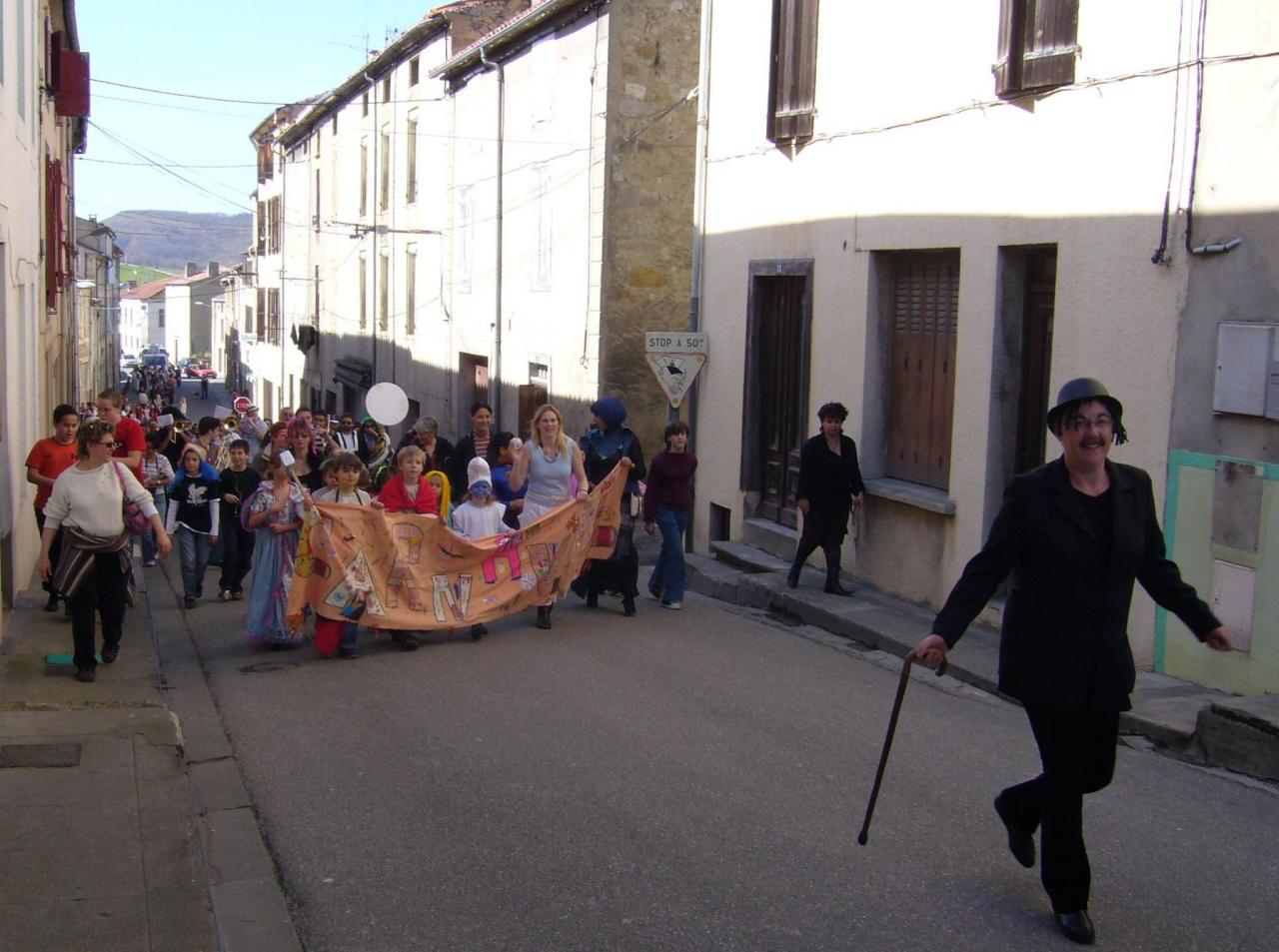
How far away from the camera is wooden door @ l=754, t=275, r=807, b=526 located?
14086mm

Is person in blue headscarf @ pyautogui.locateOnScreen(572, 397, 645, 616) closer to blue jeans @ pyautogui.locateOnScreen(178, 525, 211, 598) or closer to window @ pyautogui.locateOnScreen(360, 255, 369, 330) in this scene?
blue jeans @ pyautogui.locateOnScreen(178, 525, 211, 598)

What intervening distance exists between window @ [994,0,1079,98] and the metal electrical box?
2446 mm

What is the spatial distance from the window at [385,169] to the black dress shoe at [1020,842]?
1182 inches

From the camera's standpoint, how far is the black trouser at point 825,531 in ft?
38.5

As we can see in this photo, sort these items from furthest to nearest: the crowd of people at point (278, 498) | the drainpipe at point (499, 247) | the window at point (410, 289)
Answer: the window at point (410, 289) → the drainpipe at point (499, 247) → the crowd of people at point (278, 498)

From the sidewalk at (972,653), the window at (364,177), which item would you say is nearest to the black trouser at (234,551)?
the sidewalk at (972,653)

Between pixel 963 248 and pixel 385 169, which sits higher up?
pixel 385 169

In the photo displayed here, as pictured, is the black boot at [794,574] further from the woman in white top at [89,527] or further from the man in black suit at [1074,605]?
the man in black suit at [1074,605]

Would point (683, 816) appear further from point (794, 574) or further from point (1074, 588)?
point (794, 574)

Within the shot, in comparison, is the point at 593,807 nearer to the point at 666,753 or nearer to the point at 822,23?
the point at 666,753

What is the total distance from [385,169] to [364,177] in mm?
2300

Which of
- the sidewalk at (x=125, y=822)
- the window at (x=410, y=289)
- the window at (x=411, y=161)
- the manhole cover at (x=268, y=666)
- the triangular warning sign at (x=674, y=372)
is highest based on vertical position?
the window at (x=411, y=161)

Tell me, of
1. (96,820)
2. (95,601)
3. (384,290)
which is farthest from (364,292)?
(96,820)

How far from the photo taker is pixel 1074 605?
4.69m
